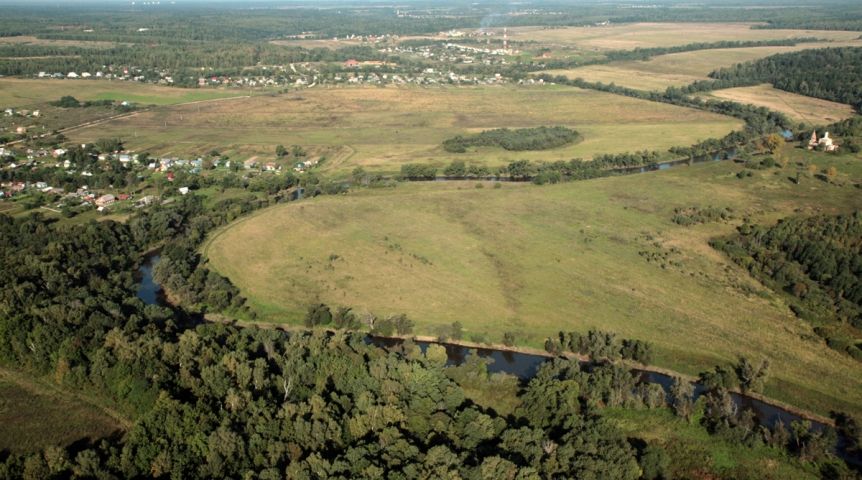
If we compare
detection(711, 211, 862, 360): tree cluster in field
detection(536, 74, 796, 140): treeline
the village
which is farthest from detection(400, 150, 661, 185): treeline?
detection(536, 74, 796, 140): treeline

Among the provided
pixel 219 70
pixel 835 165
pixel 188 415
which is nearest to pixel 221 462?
pixel 188 415

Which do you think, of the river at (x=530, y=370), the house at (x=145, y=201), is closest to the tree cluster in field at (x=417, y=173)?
the house at (x=145, y=201)

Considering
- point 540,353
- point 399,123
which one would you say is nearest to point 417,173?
point 399,123

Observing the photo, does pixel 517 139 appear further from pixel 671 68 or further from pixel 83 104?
Answer: pixel 671 68

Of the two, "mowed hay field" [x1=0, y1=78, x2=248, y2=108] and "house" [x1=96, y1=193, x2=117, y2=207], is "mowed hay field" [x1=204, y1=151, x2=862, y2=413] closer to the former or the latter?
"house" [x1=96, y1=193, x2=117, y2=207]

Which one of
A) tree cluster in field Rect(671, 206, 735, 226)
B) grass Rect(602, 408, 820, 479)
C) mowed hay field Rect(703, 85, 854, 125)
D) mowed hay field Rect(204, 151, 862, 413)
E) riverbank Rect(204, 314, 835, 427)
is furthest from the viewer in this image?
mowed hay field Rect(703, 85, 854, 125)

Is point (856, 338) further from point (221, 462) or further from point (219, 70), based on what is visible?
point (219, 70)
